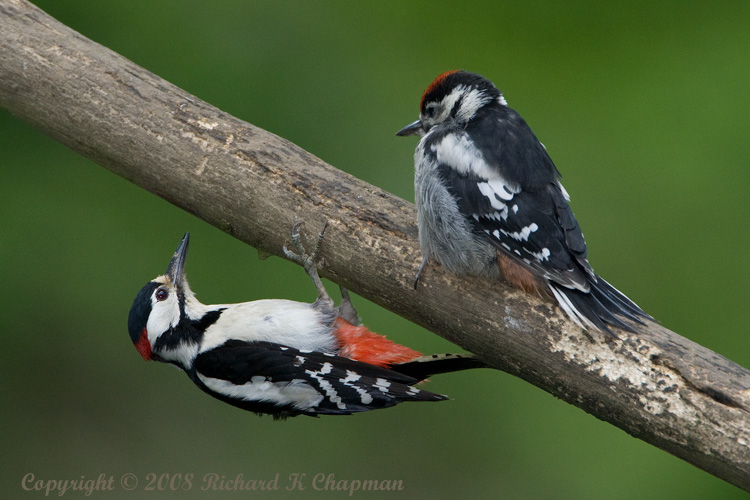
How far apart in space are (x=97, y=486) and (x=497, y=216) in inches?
77.2

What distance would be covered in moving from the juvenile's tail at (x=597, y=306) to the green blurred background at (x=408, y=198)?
1189 millimetres

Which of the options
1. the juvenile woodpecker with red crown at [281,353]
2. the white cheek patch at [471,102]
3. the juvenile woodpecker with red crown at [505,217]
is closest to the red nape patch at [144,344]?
the juvenile woodpecker with red crown at [281,353]

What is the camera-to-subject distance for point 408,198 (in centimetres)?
292

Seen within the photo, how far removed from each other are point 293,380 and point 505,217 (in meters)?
0.66

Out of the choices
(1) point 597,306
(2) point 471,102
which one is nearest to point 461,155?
(2) point 471,102

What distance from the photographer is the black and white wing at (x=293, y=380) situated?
1.84 metres

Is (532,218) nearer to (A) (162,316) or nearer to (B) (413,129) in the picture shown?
(B) (413,129)

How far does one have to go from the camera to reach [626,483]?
2.82 meters

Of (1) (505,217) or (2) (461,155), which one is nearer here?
(1) (505,217)

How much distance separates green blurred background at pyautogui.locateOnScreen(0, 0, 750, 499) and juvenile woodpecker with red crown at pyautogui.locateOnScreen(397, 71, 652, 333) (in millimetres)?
1038

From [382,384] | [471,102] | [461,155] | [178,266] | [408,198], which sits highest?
[408,198]

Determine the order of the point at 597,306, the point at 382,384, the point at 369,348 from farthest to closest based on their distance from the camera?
1. the point at 369,348
2. the point at 382,384
3. the point at 597,306

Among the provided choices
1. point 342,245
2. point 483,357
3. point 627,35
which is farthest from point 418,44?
point 483,357

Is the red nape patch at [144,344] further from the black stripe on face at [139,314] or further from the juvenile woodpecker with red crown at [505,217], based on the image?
the juvenile woodpecker with red crown at [505,217]
